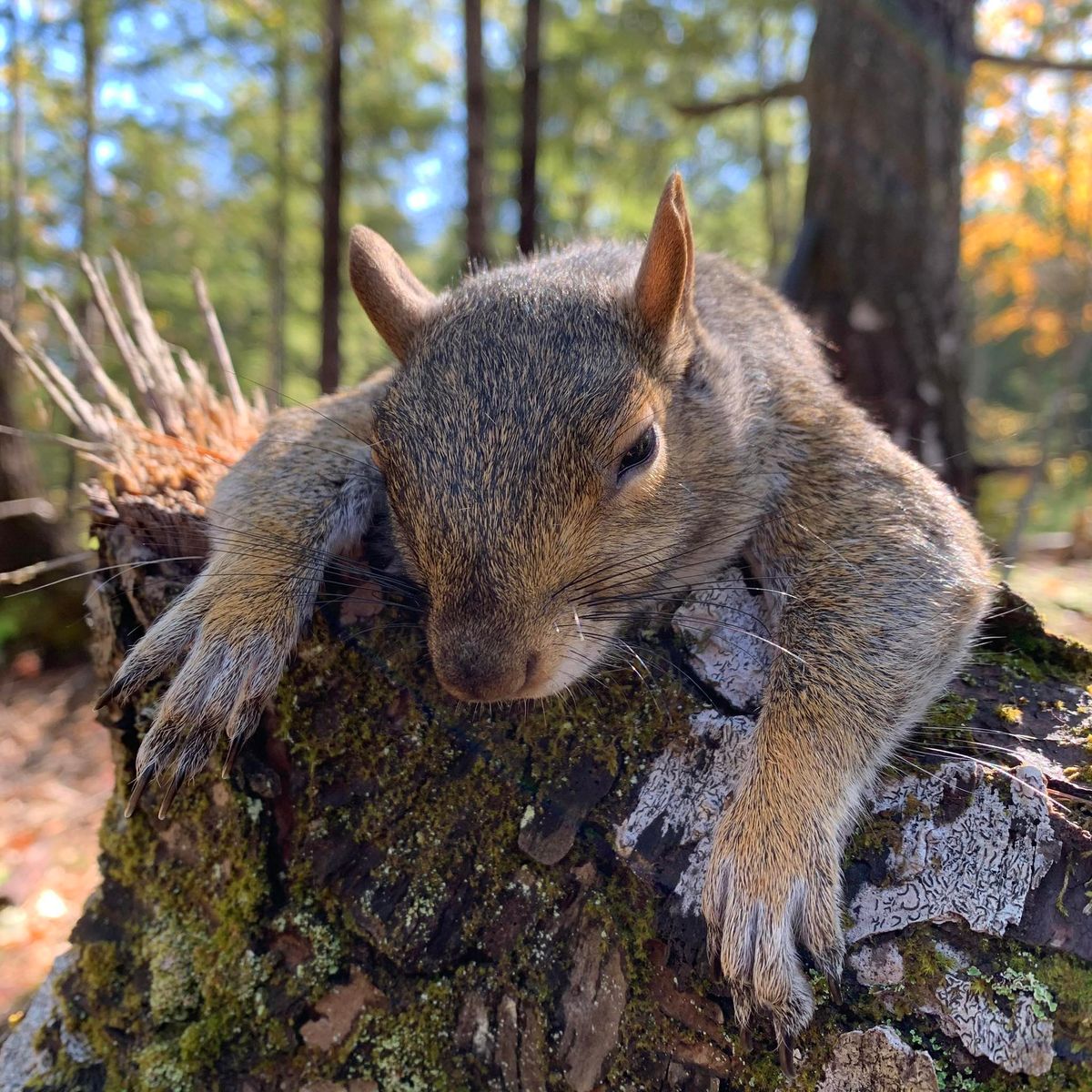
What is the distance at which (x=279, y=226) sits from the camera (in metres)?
15.1

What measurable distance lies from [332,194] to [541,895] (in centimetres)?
737

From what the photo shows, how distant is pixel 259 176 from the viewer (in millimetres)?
15602

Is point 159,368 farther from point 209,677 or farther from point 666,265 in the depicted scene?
point 666,265

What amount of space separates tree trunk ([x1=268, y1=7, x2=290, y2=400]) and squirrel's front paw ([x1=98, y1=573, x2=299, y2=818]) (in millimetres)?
12709

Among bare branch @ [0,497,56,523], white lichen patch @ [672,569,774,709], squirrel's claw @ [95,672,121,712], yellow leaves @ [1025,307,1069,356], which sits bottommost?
squirrel's claw @ [95,672,121,712]

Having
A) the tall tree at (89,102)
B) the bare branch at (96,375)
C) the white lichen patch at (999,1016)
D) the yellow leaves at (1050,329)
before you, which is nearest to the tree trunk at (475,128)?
the bare branch at (96,375)

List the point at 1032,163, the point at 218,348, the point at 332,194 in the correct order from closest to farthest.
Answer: the point at 218,348, the point at 332,194, the point at 1032,163

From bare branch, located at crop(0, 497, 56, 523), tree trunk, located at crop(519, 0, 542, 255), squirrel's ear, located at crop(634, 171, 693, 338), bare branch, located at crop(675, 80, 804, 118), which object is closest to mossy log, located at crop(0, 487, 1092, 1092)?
squirrel's ear, located at crop(634, 171, 693, 338)

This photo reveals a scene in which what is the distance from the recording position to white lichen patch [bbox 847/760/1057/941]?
4.80ft

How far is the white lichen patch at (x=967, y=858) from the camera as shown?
4.80 ft

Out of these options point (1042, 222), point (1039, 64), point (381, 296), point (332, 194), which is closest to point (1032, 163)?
point (1042, 222)

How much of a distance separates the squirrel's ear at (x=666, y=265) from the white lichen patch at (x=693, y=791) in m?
1.07

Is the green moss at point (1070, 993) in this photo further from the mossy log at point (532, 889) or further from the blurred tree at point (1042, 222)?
the blurred tree at point (1042, 222)

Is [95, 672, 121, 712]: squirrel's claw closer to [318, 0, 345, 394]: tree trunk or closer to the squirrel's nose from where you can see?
the squirrel's nose
